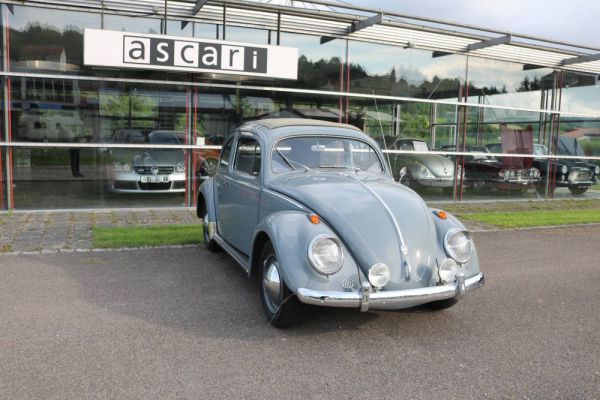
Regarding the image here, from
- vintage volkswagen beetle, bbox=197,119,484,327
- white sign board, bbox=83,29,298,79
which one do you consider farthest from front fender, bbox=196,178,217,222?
white sign board, bbox=83,29,298,79

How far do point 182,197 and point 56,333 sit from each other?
7204 millimetres

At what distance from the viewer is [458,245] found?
431 cm

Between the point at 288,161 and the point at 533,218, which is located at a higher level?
the point at 288,161

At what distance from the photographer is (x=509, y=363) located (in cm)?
369

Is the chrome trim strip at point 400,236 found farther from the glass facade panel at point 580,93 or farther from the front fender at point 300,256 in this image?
the glass facade panel at point 580,93

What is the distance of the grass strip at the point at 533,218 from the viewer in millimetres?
9945

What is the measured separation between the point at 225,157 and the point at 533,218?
23.1 ft

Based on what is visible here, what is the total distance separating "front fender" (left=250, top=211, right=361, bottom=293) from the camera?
3.85 m

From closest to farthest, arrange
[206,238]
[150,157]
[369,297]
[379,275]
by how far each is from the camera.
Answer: [369,297] < [379,275] < [206,238] < [150,157]

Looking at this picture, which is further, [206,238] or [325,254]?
[206,238]

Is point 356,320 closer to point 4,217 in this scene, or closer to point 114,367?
point 114,367

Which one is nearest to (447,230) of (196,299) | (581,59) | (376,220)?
(376,220)

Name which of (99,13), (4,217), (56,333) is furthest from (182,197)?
(56,333)

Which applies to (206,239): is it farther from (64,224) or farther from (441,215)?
(441,215)
